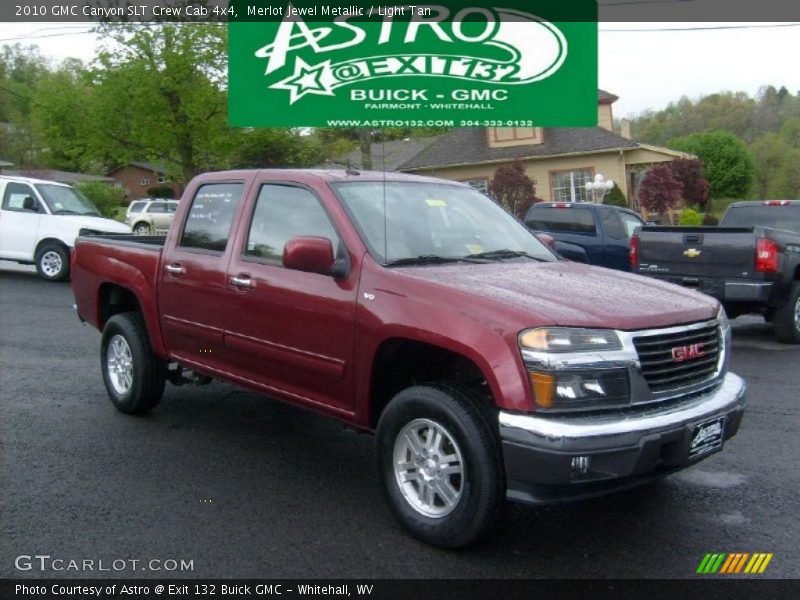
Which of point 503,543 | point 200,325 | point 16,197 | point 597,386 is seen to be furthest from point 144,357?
point 16,197

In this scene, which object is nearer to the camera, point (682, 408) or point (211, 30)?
point (682, 408)

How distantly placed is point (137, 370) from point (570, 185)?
26.7m

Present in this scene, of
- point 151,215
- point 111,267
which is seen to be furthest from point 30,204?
point 151,215

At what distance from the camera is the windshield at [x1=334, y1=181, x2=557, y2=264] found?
4.60m

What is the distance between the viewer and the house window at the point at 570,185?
1206 inches

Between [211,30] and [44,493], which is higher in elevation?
[211,30]

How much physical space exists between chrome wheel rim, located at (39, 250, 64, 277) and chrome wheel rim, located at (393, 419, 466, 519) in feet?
41.7

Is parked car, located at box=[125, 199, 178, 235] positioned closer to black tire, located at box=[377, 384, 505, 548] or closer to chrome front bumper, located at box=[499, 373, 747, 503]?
black tire, located at box=[377, 384, 505, 548]

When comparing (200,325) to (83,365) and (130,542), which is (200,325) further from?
(83,365)

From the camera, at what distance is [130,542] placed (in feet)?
13.1

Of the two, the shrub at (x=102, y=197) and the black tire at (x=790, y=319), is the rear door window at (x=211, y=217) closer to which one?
the black tire at (x=790, y=319)

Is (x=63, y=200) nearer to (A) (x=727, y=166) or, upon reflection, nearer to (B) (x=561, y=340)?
(B) (x=561, y=340)

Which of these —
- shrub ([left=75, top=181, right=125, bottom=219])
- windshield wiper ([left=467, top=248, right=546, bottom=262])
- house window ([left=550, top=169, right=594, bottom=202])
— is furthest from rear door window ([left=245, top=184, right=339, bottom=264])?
shrub ([left=75, top=181, right=125, bottom=219])

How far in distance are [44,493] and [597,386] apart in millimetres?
3209
